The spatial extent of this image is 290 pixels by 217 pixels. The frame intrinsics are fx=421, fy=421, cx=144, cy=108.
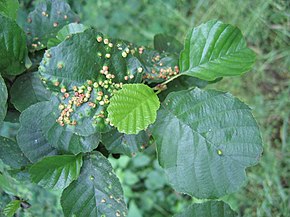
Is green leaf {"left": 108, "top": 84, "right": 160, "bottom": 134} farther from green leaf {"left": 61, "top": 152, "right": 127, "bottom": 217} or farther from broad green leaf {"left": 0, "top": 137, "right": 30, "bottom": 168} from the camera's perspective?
broad green leaf {"left": 0, "top": 137, "right": 30, "bottom": 168}

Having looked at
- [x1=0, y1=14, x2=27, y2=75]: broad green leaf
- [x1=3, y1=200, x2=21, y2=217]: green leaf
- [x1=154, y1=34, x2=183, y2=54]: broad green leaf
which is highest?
[x1=154, y1=34, x2=183, y2=54]: broad green leaf

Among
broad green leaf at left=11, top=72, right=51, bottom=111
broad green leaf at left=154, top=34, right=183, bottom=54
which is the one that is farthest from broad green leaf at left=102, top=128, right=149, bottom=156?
broad green leaf at left=154, top=34, right=183, bottom=54

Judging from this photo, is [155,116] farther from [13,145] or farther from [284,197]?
[284,197]

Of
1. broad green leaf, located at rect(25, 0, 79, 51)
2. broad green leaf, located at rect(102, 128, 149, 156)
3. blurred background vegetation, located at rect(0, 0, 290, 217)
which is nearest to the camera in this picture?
broad green leaf, located at rect(102, 128, 149, 156)

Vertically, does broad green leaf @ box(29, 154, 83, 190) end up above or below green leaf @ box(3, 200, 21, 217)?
above


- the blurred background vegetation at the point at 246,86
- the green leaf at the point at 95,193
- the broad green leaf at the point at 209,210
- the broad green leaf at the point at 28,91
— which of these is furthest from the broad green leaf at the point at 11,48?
the blurred background vegetation at the point at 246,86

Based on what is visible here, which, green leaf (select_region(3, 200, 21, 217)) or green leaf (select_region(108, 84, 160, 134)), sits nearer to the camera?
green leaf (select_region(108, 84, 160, 134))

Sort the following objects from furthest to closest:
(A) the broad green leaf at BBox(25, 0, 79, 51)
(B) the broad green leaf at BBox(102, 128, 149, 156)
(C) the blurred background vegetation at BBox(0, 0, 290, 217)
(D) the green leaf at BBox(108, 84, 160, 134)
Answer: (C) the blurred background vegetation at BBox(0, 0, 290, 217) → (A) the broad green leaf at BBox(25, 0, 79, 51) → (B) the broad green leaf at BBox(102, 128, 149, 156) → (D) the green leaf at BBox(108, 84, 160, 134)
